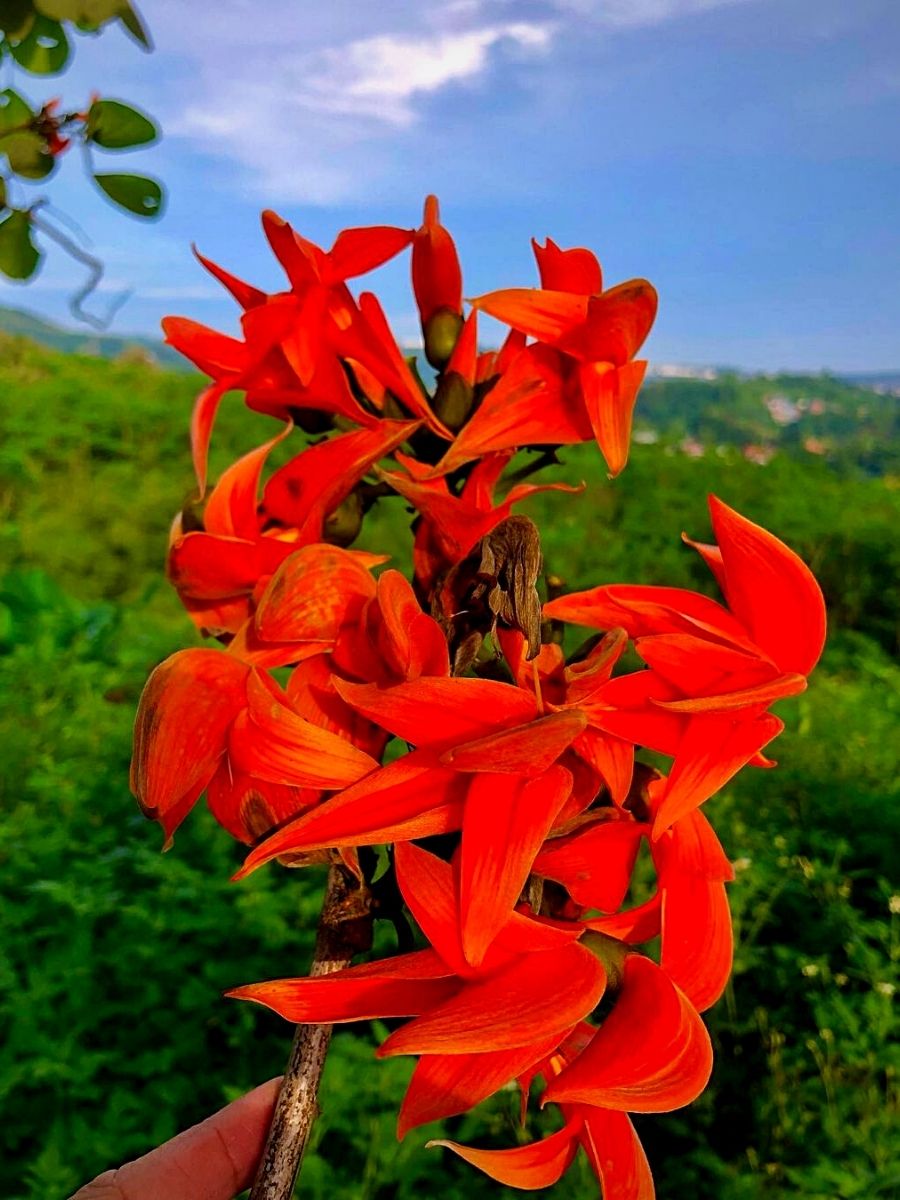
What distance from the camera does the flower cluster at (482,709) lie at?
32cm

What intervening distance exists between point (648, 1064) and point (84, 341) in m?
20.8

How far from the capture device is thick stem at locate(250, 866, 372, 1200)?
40 cm

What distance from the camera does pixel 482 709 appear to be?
1.05ft

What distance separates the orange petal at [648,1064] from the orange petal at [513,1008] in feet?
0.06

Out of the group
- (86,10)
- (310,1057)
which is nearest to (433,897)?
(310,1057)

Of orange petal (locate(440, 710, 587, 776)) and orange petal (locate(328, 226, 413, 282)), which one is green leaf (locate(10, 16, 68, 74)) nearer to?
orange petal (locate(328, 226, 413, 282))

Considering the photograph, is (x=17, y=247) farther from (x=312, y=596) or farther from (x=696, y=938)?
(x=696, y=938)

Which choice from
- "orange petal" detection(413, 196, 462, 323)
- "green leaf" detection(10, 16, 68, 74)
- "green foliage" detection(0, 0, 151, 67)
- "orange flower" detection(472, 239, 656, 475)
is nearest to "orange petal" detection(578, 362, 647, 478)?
"orange flower" detection(472, 239, 656, 475)

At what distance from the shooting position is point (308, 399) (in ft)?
1.51

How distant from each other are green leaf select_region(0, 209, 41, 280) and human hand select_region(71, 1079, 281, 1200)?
550 millimetres

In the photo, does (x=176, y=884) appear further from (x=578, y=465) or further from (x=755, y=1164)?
(x=578, y=465)

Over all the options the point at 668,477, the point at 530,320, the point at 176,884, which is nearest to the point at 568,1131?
the point at 530,320

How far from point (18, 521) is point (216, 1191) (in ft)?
12.2

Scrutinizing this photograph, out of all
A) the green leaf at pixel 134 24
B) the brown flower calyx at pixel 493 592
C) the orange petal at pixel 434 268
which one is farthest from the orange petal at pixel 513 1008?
the green leaf at pixel 134 24
